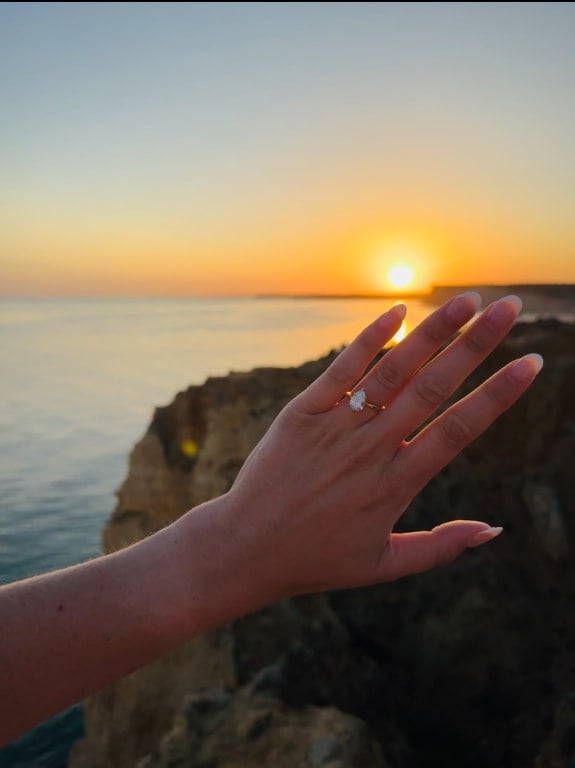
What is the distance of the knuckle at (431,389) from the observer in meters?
2.34

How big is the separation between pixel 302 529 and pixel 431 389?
70cm

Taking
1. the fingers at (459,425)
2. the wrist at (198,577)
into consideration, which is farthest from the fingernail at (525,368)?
the wrist at (198,577)

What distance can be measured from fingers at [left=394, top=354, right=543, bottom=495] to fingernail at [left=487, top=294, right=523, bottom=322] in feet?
0.64

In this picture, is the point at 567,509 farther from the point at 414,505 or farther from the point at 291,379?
the point at 291,379

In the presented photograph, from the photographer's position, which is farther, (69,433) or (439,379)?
(69,433)

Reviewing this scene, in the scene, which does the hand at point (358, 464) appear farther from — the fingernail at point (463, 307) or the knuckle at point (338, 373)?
the fingernail at point (463, 307)

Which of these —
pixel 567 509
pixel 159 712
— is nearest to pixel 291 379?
pixel 567 509

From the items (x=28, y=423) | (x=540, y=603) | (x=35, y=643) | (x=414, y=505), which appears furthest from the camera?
(x=28, y=423)

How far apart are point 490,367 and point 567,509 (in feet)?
8.96

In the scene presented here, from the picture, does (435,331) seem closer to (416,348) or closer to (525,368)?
(416,348)

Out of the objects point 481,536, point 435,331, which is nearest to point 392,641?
point 481,536

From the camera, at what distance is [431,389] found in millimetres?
2350

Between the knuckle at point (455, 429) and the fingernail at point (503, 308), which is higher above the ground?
the fingernail at point (503, 308)

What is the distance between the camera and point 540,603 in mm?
8406
